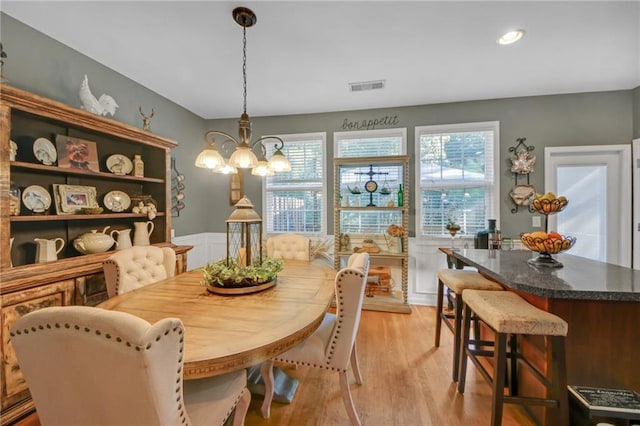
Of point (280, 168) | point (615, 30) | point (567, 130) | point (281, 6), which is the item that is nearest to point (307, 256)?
point (280, 168)

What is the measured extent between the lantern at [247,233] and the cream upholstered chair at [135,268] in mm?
737

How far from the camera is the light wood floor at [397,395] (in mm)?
1645

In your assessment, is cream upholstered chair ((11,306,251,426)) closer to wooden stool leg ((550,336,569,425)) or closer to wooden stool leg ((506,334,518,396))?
wooden stool leg ((550,336,569,425))

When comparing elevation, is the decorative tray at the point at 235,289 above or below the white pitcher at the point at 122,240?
below

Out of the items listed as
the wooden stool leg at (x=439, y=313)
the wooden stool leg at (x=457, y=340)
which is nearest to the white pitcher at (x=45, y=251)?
the wooden stool leg at (x=457, y=340)

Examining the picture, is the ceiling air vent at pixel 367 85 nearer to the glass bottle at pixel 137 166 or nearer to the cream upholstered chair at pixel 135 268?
the glass bottle at pixel 137 166

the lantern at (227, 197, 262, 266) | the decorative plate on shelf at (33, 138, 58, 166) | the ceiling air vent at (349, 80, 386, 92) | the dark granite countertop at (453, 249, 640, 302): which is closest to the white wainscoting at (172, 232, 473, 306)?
the dark granite countertop at (453, 249, 640, 302)

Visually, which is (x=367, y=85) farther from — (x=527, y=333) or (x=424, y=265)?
(x=527, y=333)

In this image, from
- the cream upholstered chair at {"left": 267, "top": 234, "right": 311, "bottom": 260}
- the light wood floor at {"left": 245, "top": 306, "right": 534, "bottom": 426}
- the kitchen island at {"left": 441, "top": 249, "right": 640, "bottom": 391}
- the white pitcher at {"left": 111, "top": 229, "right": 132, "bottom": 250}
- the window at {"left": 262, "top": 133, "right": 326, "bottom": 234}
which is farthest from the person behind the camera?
the window at {"left": 262, "top": 133, "right": 326, "bottom": 234}

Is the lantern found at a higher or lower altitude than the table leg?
higher

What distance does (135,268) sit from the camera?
1.91 m

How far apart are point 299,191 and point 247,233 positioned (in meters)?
2.31

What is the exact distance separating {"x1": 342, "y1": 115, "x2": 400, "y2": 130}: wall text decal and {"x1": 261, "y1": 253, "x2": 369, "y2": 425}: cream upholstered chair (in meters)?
2.60

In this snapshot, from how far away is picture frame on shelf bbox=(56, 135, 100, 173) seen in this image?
212 centimetres
